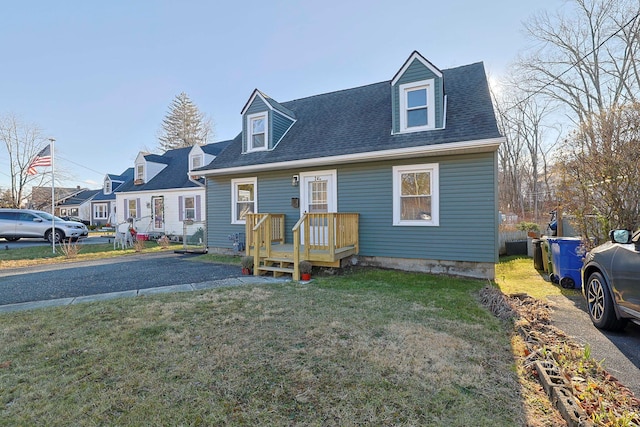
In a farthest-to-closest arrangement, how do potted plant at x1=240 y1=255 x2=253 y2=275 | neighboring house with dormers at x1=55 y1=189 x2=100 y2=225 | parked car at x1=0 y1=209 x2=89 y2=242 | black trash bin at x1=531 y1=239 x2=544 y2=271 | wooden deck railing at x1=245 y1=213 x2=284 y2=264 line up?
neighboring house with dormers at x1=55 y1=189 x2=100 y2=225 < parked car at x1=0 y1=209 x2=89 y2=242 < black trash bin at x1=531 y1=239 x2=544 y2=271 < potted plant at x1=240 y1=255 x2=253 y2=275 < wooden deck railing at x1=245 y1=213 x2=284 y2=264

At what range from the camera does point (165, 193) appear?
1733cm

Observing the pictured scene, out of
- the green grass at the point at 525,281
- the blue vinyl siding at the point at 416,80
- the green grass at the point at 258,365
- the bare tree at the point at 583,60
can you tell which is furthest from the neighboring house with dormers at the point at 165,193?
the bare tree at the point at 583,60

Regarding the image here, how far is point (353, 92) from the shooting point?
1056 cm

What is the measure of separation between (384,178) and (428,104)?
2.21m

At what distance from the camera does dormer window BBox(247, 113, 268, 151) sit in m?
9.77

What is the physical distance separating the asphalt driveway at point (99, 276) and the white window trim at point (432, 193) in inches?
177

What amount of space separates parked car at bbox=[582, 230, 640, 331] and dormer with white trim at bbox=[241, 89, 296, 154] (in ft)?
27.3

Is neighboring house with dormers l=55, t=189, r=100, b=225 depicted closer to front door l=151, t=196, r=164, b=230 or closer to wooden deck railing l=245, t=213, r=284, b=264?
front door l=151, t=196, r=164, b=230

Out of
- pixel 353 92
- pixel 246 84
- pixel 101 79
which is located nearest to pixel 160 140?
pixel 101 79

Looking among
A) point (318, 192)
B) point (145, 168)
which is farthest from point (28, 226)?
point (318, 192)

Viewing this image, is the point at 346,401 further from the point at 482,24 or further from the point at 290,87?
the point at 290,87

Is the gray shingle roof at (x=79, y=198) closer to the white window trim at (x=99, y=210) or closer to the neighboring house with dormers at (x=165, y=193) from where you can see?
the white window trim at (x=99, y=210)

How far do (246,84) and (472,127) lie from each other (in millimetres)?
12279

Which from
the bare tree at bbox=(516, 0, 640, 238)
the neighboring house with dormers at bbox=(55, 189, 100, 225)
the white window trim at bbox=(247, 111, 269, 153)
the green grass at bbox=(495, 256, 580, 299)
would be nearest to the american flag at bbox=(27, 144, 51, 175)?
the white window trim at bbox=(247, 111, 269, 153)
